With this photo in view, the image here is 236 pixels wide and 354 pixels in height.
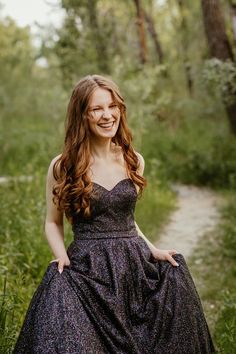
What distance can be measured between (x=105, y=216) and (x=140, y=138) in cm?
667

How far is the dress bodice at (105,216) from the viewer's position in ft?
9.50

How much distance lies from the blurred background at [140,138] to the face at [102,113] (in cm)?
123

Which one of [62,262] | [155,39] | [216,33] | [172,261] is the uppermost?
[155,39]

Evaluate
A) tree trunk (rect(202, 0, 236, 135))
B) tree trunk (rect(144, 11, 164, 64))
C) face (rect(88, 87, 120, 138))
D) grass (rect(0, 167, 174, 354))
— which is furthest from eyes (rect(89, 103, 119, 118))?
tree trunk (rect(144, 11, 164, 64))

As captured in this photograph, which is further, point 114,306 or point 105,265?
point 105,265

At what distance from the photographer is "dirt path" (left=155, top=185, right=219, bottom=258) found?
6.47 m

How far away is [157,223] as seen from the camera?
7.05 m

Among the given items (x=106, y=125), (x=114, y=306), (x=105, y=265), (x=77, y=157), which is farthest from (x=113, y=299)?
(x=106, y=125)

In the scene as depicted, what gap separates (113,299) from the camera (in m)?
2.70

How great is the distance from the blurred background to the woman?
652 mm

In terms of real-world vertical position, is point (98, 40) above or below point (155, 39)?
below

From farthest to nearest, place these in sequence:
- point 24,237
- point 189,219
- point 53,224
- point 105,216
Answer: point 189,219 < point 24,237 < point 53,224 < point 105,216

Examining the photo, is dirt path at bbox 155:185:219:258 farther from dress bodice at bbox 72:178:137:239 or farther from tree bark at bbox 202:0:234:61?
dress bodice at bbox 72:178:137:239

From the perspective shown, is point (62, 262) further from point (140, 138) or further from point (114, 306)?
point (140, 138)
